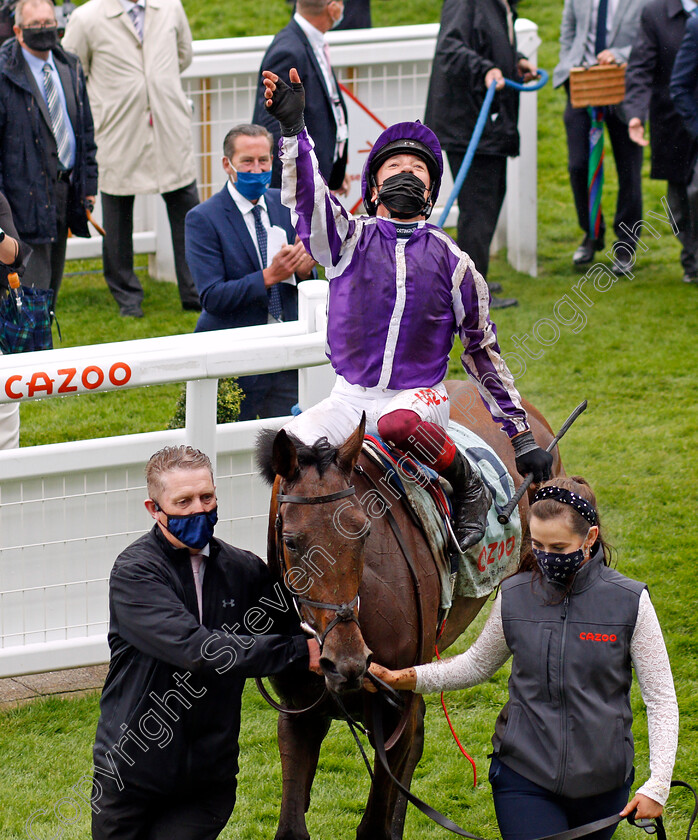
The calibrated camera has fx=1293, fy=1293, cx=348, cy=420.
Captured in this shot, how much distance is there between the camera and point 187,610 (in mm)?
3537

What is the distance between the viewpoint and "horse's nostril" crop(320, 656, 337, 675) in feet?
11.2

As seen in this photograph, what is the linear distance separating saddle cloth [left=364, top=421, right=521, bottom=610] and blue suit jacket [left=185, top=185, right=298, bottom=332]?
1657mm

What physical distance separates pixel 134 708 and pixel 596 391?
5.50m

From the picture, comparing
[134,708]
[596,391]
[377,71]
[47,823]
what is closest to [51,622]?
[47,823]

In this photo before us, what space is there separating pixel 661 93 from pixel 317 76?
3134mm

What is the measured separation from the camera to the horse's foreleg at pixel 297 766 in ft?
13.5

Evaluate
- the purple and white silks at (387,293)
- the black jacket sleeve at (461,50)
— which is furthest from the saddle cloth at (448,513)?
the black jacket sleeve at (461,50)

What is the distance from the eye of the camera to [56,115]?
783 centimetres

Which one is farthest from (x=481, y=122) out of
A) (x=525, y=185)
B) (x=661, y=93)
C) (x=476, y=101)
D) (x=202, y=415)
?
(x=202, y=415)

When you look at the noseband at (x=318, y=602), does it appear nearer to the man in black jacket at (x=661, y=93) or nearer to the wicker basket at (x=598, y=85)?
the man in black jacket at (x=661, y=93)

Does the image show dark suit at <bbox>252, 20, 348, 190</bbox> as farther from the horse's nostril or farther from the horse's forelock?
the horse's nostril

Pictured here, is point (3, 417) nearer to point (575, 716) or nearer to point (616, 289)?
point (575, 716)

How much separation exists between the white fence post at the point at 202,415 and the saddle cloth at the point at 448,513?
109cm

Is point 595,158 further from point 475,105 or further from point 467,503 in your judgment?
point 467,503
